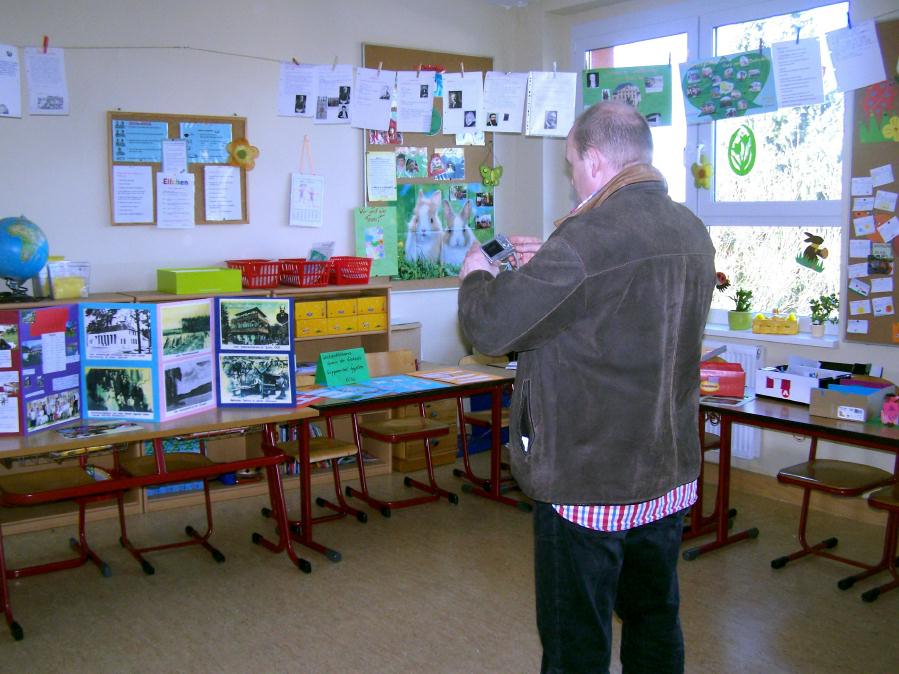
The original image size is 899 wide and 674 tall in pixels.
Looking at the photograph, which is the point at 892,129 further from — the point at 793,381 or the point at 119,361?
the point at 119,361

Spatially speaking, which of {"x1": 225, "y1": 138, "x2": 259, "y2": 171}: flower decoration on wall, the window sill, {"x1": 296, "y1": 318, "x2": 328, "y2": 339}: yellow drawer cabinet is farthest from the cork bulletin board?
{"x1": 225, "y1": 138, "x2": 259, "y2": 171}: flower decoration on wall

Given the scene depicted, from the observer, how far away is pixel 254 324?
3.72 m

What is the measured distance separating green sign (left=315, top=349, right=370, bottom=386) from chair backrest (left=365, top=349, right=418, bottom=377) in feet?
1.00

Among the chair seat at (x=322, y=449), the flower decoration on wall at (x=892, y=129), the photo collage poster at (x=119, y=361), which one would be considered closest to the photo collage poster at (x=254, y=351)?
the photo collage poster at (x=119, y=361)

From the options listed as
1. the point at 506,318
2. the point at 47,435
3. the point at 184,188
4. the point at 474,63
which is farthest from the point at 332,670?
the point at 474,63

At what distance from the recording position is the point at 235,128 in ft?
17.0

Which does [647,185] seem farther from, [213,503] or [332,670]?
[213,503]

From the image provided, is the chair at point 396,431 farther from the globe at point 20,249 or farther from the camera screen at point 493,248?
the camera screen at point 493,248

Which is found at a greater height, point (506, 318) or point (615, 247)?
point (615, 247)

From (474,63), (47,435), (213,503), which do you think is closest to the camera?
(47,435)

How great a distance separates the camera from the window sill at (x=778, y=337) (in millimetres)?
4715

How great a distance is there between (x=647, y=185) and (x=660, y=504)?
0.74 m

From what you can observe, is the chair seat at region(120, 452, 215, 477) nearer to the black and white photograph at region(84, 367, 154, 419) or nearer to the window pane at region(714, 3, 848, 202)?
the black and white photograph at region(84, 367, 154, 419)

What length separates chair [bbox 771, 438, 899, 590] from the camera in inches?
146
